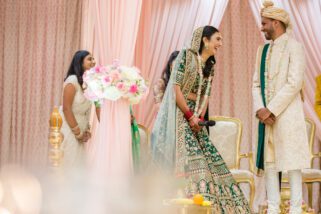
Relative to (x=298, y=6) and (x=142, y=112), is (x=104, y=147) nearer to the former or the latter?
(x=142, y=112)

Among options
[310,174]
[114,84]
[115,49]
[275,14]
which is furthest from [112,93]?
[310,174]

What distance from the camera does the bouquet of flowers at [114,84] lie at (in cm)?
514

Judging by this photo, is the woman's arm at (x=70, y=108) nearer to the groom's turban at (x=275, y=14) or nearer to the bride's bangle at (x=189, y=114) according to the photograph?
the bride's bangle at (x=189, y=114)

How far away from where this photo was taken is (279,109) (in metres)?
5.62

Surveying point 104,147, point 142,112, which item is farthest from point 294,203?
point 142,112

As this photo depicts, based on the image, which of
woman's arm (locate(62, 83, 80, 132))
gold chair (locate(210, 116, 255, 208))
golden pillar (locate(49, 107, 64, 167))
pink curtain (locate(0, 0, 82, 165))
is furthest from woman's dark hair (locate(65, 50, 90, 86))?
pink curtain (locate(0, 0, 82, 165))

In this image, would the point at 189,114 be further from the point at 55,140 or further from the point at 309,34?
the point at 309,34

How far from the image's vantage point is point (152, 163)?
5.75 m

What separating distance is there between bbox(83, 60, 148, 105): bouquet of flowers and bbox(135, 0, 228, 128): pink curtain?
2.12 metres

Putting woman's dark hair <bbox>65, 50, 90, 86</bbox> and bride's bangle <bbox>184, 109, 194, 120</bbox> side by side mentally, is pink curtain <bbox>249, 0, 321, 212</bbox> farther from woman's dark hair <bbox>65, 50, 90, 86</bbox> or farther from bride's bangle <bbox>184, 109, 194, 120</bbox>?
bride's bangle <bbox>184, 109, 194, 120</bbox>

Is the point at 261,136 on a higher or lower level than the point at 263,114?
lower

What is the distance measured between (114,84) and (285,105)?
1371 millimetres

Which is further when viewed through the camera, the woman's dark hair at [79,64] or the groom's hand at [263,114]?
the woman's dark hair at [79,64]

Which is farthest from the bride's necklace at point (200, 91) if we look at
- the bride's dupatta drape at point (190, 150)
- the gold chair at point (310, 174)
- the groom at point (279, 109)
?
the gold chair at point (310, 174)
